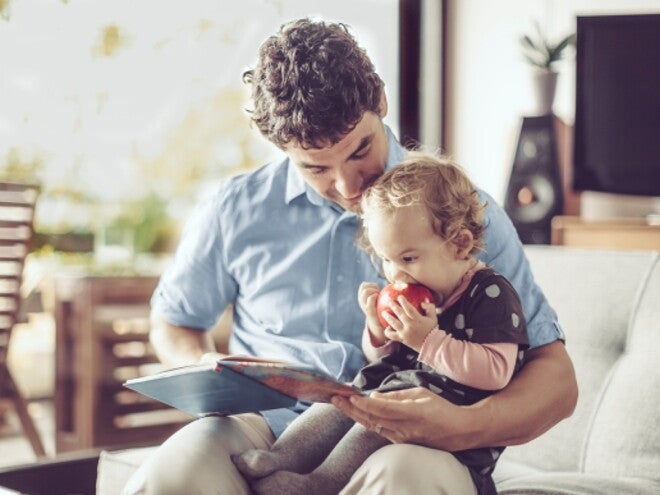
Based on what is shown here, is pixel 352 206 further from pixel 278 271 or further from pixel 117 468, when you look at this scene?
pixel 117 468

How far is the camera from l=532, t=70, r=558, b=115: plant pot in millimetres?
3400

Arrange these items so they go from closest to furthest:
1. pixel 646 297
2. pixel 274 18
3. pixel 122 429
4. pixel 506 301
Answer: pixel 506 301, pixel 646 297, pixel 122 429, pixel 274 18

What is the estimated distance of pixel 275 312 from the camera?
183cm

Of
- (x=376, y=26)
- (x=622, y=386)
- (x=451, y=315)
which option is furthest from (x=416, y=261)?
(x=376, y=26)

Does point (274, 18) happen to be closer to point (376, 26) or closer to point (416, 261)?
point (376, 26)

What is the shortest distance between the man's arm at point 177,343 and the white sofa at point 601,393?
0.75 feet

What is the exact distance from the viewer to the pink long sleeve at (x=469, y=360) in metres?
1.43

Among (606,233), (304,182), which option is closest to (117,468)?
(304,182)

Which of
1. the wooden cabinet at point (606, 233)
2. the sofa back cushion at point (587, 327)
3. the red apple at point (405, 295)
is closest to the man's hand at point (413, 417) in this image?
the red apple at point (405, 295)

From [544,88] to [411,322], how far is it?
2.16m

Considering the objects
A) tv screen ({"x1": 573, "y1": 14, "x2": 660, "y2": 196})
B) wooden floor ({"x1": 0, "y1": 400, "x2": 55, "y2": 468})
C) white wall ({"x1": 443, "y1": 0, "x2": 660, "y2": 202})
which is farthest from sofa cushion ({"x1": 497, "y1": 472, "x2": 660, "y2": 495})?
white wall ({"x1": 443, "y1": 0, "x2": 660, "y2": 202})

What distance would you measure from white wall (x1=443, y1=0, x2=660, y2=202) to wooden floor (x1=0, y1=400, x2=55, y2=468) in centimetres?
183

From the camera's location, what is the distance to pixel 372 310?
158 cm

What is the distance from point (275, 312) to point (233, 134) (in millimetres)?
1808
